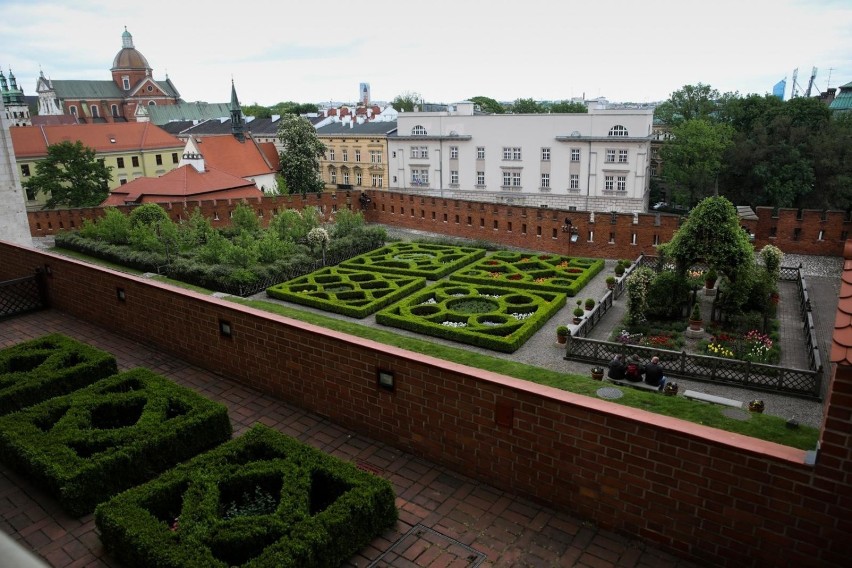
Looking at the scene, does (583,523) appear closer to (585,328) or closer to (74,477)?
(74,477)

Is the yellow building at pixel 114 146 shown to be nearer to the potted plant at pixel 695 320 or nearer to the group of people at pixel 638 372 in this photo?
the potted plant at pixel 695 320

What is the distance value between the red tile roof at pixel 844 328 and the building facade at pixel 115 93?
87713 millimetres

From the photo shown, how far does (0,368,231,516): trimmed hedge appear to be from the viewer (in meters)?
5.14

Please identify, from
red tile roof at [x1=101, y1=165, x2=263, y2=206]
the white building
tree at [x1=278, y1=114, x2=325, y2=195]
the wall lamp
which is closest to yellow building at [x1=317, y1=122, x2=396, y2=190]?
the white building

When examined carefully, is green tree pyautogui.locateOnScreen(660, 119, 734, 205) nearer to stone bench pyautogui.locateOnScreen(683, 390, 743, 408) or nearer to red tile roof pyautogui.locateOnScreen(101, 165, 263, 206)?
red tile roof pyautogui.locateOnScreen(101, 165, 263, 206)

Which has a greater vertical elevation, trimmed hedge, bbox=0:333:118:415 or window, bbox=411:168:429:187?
trimmed hedge, bbox=0:333:118:415

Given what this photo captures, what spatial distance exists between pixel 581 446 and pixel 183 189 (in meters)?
31.3

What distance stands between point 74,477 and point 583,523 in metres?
4.35

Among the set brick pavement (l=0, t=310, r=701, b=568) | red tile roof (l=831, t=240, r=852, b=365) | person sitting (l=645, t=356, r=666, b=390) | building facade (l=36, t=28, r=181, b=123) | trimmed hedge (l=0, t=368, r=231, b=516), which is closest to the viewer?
red tile roof (l=831, t=240, r=852, b=365)

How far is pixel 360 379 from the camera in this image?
6.13m

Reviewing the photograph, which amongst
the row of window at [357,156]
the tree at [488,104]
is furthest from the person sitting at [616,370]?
the tree at [488,104]

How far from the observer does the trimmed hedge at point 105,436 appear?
16.9 ft

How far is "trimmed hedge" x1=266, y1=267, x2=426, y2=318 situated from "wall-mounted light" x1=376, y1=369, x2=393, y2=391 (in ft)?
36.8

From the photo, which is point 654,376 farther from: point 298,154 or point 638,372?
point 298,154
